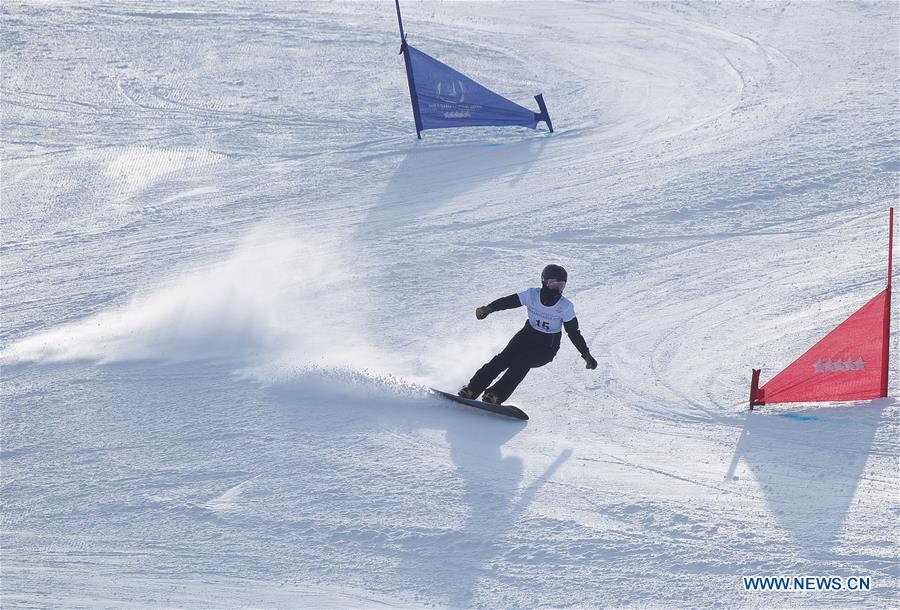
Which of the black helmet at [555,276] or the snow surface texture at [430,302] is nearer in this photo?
the snow surface texture at [430,302]

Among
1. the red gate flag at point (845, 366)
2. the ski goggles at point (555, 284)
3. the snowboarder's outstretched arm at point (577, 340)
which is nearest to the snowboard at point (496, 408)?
the snowboarder's outstretched arm at point (577, 340)

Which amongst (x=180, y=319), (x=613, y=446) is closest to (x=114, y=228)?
(x=180, y=319)

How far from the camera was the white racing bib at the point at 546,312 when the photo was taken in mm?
7078

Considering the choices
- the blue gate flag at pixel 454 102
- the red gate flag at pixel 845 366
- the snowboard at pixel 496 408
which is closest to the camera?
the red gate flag at pixel 845 366

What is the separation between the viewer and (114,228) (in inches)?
432

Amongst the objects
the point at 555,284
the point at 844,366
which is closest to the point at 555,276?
the point at 555,284

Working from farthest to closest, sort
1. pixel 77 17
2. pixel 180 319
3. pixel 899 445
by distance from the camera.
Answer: pixel 77 17, pixel 180 319, pixel 899 445

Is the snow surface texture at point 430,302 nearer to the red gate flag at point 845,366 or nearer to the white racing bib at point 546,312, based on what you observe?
the red gate flag at point 845,366

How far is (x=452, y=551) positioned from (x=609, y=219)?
5.61 m

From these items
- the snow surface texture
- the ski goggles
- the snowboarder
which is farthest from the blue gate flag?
the ski goggles

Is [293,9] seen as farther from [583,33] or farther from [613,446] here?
[613,446]

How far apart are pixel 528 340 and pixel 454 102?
645 cm

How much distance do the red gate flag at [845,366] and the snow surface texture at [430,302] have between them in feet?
0.53

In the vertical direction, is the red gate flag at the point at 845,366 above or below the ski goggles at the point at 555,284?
below
